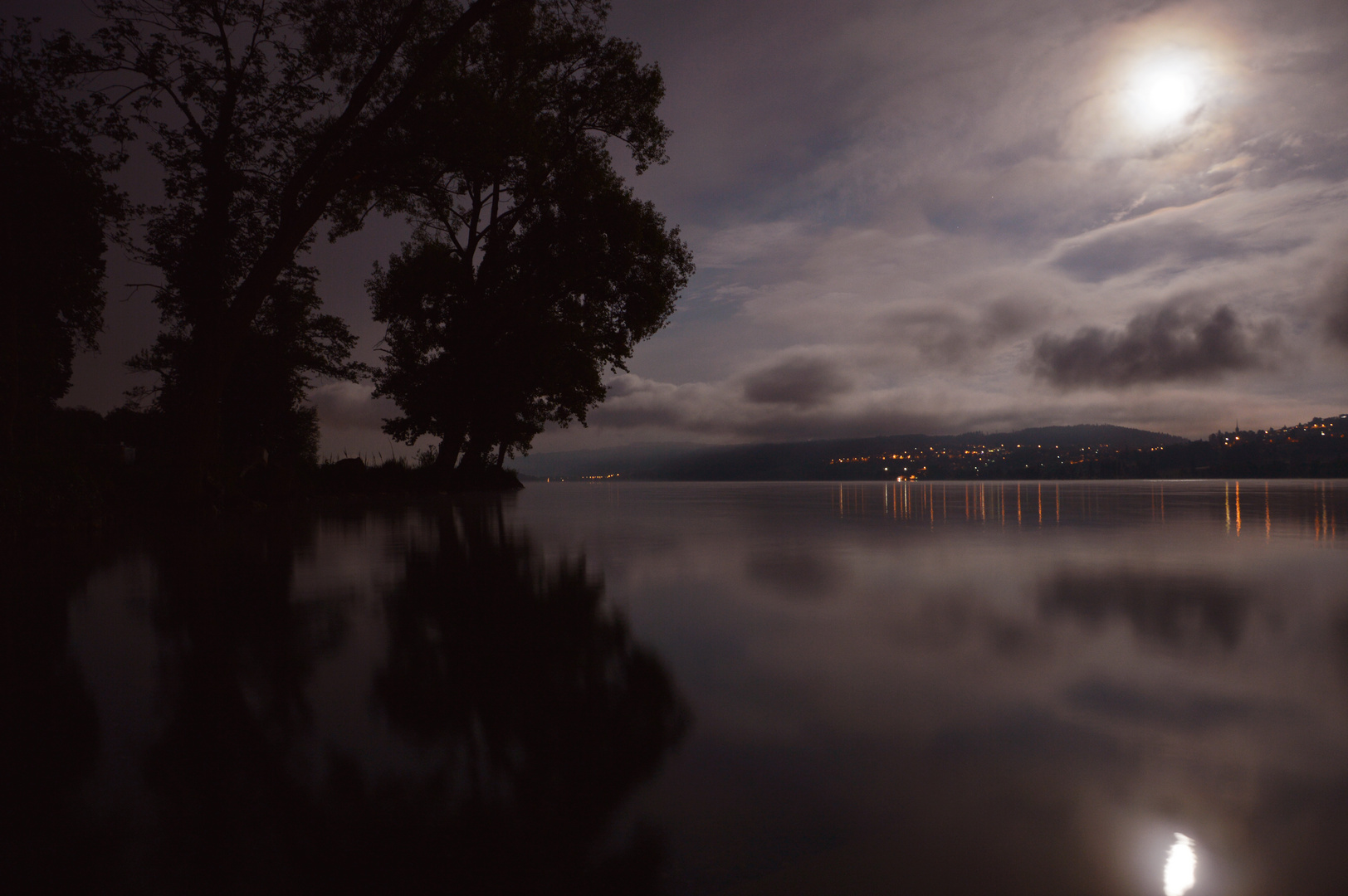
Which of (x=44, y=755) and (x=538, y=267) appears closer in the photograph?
(x=44, y=755)

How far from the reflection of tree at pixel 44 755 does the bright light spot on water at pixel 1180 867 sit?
223cm

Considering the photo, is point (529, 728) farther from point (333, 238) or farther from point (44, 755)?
point (333, 238)

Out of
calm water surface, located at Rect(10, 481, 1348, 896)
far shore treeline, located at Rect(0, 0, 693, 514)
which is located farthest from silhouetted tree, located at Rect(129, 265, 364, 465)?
calm water surface, located at Rect(10, 481, 1348, 896)

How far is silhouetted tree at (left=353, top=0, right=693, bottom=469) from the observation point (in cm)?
2053

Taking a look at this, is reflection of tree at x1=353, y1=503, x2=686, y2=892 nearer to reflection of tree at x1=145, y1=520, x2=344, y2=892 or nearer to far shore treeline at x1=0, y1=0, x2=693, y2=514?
reflection of tree at x1=145, y1=520, x2=344, y2=892

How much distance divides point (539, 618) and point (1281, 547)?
26.0 ft

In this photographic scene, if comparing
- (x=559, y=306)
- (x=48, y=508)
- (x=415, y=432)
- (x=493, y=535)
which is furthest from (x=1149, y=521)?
(x=415, y=432)

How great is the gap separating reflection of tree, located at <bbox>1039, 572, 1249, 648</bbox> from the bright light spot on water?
203cm

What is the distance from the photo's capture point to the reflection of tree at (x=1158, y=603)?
11.3ft

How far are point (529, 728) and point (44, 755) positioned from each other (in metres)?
1.41

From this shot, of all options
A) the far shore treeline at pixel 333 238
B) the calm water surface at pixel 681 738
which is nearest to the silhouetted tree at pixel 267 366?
the far shore treeline at pixel 333 238

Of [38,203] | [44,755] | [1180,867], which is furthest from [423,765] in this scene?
[38,203]

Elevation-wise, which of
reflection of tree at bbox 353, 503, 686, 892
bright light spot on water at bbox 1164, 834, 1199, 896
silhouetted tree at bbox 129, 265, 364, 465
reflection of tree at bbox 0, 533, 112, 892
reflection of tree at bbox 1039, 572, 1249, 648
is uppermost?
silhouetted tree at bbox 129, 265, 364, 465

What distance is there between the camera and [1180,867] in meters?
1.48
